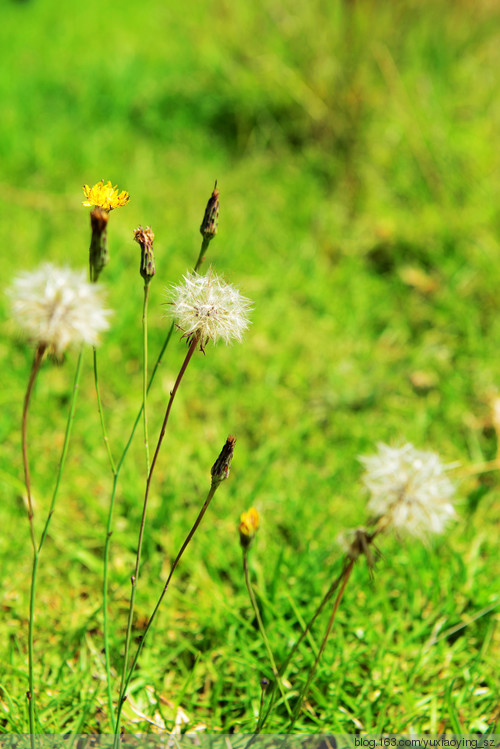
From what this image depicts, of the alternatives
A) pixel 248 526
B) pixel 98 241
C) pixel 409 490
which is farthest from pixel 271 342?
pixel 98 241

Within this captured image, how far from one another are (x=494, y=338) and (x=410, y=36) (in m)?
2.55

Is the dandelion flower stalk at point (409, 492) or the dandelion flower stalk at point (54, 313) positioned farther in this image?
the dandelion flower stalk at point (409, 492)

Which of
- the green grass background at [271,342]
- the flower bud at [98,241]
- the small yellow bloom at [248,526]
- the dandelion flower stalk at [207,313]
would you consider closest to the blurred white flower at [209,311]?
the dandelion flower stalk at [207,313]

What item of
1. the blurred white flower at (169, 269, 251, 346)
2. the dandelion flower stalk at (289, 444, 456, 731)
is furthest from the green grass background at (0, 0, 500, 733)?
the blurred white flower at (169, 269, 251, 346)

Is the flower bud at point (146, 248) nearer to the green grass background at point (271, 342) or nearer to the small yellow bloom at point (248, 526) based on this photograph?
the small yellow bloom at point (248, 526)

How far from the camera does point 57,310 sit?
2.86ft

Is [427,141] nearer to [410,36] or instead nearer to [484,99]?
[484,99]

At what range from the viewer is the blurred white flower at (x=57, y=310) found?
2.81 ft

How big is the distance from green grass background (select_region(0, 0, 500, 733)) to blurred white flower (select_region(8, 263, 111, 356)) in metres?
0.78

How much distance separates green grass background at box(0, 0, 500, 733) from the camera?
1448mm

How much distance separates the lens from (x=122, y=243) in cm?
277

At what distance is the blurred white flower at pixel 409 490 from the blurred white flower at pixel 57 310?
24.6 inches

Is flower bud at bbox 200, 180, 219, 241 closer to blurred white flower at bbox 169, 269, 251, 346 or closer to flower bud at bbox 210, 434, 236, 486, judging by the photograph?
blurred white flower at bbox 169, 269, 251, 346

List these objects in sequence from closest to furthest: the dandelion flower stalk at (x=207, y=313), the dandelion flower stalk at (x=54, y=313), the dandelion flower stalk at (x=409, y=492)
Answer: the dandelion flower stalk at (x=54, y=313) → the dandelion flower stalk at (x=207, y=313) → the dandelion flower stalk at (x=409, y=492)
